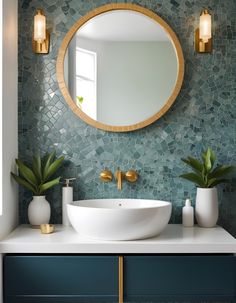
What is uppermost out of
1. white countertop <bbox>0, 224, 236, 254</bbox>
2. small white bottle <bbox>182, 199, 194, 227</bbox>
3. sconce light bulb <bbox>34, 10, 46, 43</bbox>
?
sconce light bulb <bbox>34, 10, 46, 43</bbox>

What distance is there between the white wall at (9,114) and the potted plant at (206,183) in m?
1.03

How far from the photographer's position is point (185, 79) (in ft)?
10.8

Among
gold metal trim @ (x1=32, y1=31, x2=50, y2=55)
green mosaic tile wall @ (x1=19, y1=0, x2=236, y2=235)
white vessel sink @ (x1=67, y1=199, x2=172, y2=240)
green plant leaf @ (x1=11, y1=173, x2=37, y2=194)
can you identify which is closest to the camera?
white vessel sink @ (x1=67, y1=199, x2=172, y2=240)

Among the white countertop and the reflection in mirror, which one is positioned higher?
the reflection in mirror

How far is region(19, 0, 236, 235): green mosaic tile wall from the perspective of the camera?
3301mm

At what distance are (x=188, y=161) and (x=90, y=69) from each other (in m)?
0.83

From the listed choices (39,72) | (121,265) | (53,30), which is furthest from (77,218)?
(53,30)

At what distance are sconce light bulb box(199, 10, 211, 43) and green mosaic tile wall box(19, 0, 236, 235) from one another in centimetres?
11

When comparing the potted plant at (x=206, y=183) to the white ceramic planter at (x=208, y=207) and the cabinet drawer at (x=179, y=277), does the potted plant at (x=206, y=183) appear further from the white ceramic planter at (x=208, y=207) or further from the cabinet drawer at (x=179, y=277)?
the cabinet drawer at (x=179, y=277)

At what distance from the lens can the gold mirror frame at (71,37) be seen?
128 inches

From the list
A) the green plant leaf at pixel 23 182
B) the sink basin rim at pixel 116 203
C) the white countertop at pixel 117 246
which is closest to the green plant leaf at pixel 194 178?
the sink basin rim at pixel 116 203

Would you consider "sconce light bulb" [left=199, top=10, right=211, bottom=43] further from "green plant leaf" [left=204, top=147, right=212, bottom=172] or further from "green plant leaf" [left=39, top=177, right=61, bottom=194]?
"green plant leaf" [left=39, top=177, right=61, bottom=194]

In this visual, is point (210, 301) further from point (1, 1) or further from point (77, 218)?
point (1, 1)

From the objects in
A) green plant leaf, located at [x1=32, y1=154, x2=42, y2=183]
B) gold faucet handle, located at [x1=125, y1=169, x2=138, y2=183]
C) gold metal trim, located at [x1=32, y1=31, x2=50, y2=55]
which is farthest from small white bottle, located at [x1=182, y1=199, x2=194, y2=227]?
gold metal trim, located at [x1=32, y1=31, x2=50, y2=55]
